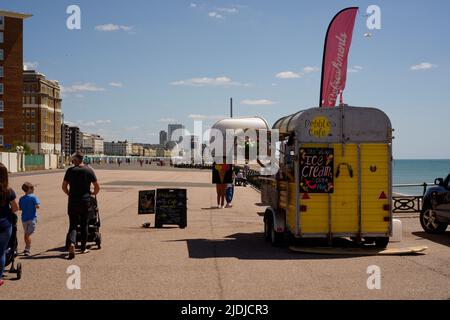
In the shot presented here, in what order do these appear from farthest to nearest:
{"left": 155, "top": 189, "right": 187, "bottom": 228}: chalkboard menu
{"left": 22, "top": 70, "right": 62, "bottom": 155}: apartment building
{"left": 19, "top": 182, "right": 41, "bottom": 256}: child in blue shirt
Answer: {"left": 22, "top": 70, "right": 62, "bottom": 155}: apartment building < {"left": 155, "top": 189, "right": 187, "bottom": 228}: chalkboard menu < {"left": 19, "top": 182, "right": 41, "bottom": 256}: child in blue shirt

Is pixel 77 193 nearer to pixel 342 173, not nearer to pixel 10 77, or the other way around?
pixel 342 173

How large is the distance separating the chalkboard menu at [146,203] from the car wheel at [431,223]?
7.73 meters

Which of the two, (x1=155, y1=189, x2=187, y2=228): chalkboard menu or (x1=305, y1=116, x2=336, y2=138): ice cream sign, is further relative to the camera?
(x1=155, y1=189, x2=187, y2=228): chalkboard menu

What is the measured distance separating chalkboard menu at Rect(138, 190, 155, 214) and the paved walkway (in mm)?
2333

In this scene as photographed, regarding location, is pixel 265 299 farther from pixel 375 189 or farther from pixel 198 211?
pixel 198 211

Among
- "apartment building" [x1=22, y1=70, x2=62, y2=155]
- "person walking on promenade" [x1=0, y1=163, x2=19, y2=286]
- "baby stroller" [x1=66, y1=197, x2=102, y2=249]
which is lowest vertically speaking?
"baby stroller" [x1=66, y1=197, x2=102, y2=249]

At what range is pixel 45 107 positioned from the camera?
14662 centimetres

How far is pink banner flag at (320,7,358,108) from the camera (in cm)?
1814

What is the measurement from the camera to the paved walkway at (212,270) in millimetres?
7539

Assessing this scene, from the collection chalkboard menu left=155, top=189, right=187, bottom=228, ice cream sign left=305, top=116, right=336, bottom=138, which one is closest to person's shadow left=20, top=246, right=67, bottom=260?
chalkboard menu left=155, top=189, right=187, bottom=228

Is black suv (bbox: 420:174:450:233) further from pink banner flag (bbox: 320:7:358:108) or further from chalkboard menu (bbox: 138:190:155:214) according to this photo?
chalkboard menu (bbox: 138:190:155:214)

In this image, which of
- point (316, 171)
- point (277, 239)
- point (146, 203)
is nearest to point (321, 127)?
point (316, 171)

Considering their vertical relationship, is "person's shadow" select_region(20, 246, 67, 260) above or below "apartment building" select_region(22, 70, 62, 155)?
below

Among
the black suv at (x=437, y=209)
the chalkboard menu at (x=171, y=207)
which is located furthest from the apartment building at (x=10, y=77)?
the black suv at (x=437, y=209)
